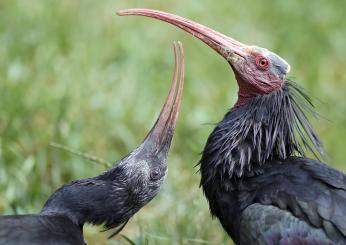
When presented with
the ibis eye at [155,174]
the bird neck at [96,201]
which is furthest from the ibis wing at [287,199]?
the bird neck at [96,201]

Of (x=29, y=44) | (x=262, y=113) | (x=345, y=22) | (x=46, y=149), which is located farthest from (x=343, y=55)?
(x=262, y=113)

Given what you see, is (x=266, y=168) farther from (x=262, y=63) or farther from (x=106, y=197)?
(x=106, y=197)

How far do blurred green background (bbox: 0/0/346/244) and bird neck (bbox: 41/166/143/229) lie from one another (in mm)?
832

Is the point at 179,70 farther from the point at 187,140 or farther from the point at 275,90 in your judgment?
the point at 187,140

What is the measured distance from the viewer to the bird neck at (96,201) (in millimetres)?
5027

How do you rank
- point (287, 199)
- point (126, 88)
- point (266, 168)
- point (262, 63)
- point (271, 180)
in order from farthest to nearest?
1. point (126, 88)
2. point (262, 63)
3. point (266, 168)
4. point (271, 180)
5. point (287, 199)

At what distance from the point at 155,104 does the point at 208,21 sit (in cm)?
244

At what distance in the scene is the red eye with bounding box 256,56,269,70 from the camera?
5516 millimetres

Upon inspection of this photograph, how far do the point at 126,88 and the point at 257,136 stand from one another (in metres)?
3.02

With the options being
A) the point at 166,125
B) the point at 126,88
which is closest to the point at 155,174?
the point at 166,125

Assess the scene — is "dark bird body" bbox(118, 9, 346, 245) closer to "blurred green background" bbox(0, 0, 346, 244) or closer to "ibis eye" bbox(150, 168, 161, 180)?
"ibis eye" bbox(150, 168, 161, 180)

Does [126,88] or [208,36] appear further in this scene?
[126,88]

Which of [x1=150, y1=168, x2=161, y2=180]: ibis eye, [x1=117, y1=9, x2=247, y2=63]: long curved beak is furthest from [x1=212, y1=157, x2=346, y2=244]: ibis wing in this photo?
[x1=117, y1=9, x2=247, y2=63]: long curved beak

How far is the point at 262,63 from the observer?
18.2ft
